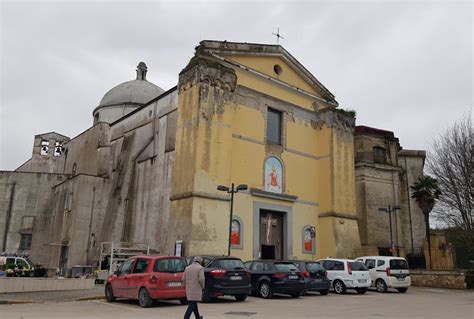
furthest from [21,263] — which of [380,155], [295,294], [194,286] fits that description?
[380,155]

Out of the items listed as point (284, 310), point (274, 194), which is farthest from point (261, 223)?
point (284, 310)

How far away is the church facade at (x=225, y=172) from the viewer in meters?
22.5

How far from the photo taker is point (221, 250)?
71.7 feet

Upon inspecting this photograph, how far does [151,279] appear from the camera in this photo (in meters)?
13.2

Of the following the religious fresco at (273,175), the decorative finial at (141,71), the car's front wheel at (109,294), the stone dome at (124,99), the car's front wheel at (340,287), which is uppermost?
the decorative finial at (141,71)

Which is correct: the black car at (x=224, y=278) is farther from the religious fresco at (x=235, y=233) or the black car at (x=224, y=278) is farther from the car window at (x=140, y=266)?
the religious fresco at (x=235, y=233)

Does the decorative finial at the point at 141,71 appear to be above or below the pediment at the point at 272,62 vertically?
above

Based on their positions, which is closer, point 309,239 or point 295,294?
point 295,294

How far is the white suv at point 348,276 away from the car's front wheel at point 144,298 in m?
9.71

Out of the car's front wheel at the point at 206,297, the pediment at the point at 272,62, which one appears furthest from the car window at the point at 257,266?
the pediment at the point at 272,62

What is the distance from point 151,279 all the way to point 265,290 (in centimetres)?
482

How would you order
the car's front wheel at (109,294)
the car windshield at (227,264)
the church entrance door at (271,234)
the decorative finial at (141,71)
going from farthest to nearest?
1. the decorative finial at (141,71)
2. the church entrance door at (271,234)
3. the car's front wheel at (109,294)
4. the car windshield at (227,264)

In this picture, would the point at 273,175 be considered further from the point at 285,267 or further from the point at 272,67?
the point at 285,267

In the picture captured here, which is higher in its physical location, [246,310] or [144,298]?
[144,298]
